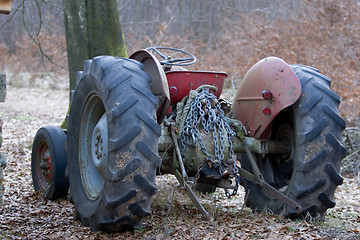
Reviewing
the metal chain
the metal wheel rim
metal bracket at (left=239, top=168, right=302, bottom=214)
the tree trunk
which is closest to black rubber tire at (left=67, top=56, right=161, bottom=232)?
the metal wheel rim

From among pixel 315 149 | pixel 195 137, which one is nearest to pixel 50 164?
pixel 195 137

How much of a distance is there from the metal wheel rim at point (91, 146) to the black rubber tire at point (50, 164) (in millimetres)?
946

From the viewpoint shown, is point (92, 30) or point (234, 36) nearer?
point (92, 30)

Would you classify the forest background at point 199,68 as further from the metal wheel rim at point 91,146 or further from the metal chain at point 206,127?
the metal chain at point 206,127

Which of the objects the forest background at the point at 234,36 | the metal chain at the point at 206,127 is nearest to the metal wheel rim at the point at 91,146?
the metal chain at the point at 206,127

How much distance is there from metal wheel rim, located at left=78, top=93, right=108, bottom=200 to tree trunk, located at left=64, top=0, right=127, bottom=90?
296cm

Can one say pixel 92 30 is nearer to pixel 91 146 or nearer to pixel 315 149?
pixel 91 146

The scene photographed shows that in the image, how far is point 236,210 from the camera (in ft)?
18.3

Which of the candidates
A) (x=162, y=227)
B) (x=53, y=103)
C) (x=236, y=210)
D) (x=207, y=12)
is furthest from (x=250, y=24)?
(x=162, y=227)

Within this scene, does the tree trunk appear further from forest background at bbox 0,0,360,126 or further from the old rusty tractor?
the old rusty tractor

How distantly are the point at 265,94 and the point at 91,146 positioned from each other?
6.41 ft

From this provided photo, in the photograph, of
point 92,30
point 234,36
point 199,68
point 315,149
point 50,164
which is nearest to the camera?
point 315,149

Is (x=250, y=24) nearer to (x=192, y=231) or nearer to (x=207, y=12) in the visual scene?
(x=207, y=12)

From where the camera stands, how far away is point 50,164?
610 cm
